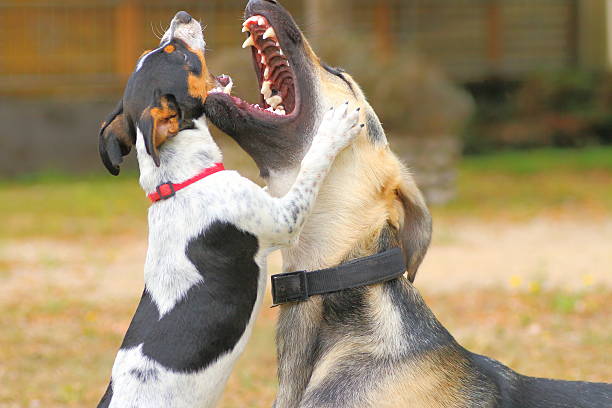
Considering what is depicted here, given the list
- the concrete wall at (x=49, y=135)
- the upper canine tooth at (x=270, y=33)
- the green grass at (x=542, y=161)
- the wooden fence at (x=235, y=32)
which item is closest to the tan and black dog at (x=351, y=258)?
the upper canine tooth at (x=270, y=33)

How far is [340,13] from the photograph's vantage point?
58.9 ft

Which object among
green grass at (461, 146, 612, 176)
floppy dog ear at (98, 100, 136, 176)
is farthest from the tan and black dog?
green grass at (461, 146, 612, 176)

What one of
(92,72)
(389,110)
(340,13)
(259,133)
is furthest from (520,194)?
(259,133)

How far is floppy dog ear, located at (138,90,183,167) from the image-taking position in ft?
14.0

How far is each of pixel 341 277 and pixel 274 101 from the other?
92 centimetres

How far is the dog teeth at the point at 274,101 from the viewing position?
4466mm

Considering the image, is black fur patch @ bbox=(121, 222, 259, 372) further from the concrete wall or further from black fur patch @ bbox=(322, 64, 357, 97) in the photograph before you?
the concrete wall

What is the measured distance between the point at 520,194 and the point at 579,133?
20.6ft

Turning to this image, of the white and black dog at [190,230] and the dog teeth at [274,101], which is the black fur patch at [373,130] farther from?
the dog teeth at [274,101]

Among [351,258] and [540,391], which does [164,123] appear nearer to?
[351,258]

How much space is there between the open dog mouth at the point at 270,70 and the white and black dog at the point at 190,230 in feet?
0.72

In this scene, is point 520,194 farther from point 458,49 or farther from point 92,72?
point 92,72

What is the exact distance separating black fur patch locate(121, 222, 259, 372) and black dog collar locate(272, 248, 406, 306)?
180 mm

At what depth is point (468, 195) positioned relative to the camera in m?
16.4
